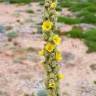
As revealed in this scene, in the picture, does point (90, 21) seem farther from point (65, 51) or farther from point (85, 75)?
point (85, 75)

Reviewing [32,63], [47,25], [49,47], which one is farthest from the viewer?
[32,63]

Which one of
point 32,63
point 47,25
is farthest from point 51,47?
point 32,63

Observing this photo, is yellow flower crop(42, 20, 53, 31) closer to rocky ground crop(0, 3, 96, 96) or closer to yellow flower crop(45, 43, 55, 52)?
yellow flower crop(45, 43, 55, 52)

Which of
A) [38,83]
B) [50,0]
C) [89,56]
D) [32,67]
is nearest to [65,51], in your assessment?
[89,56]

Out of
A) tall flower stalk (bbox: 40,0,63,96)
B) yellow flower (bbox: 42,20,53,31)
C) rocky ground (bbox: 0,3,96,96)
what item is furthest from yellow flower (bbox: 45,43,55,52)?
rocky ground (bbox: 0,3,96,96)

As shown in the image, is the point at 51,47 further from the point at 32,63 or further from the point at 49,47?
the point at 32,63
